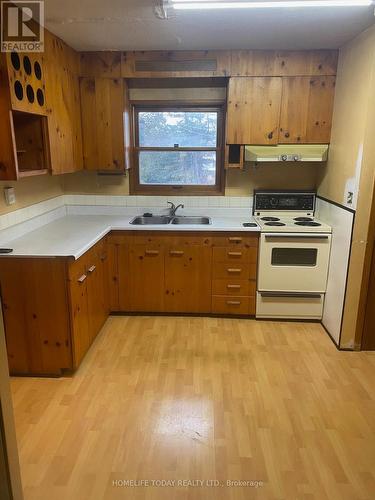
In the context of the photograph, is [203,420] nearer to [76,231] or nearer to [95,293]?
[95,293]

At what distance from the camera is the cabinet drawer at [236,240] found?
127 inches

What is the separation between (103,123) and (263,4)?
1.75 m

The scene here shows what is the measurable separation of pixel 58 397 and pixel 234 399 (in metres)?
1.14

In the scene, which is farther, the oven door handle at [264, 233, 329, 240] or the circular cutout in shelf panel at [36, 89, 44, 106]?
the oven door handle at [264, 233, 329, 240]

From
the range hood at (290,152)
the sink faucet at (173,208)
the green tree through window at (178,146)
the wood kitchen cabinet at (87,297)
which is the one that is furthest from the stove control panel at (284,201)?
the wood kitchen cabinet at (87,297)

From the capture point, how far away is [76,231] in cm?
299

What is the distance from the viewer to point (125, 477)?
174cm

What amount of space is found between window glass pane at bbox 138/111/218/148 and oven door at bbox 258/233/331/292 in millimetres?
1268

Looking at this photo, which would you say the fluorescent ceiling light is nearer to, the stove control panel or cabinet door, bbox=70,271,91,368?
the stove control panel

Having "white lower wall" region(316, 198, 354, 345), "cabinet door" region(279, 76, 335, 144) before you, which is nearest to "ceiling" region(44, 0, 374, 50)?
"cabinet door" region(279, 76, 335, 144)

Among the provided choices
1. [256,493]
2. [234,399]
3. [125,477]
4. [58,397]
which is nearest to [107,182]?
[58,397]

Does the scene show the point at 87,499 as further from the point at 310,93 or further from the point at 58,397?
the point at 310,93

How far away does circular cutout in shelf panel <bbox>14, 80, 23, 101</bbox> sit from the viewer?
7.11 feet

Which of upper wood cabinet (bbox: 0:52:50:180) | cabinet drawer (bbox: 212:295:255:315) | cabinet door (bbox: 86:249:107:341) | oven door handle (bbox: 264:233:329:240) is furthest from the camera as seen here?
cabinet drawer (bbox: 212:295:255:315)
